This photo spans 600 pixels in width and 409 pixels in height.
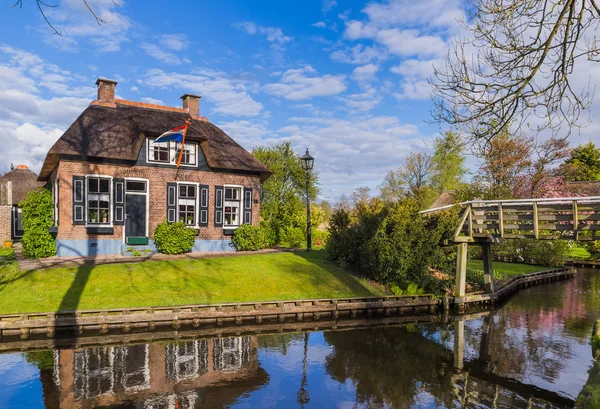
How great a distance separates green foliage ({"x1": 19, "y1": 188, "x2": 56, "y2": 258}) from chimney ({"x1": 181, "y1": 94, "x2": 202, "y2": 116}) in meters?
8.96

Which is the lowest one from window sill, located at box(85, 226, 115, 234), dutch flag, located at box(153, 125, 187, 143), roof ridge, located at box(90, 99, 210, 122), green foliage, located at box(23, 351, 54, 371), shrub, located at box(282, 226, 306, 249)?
green foliage, located at box(23, 351, 54, 371)

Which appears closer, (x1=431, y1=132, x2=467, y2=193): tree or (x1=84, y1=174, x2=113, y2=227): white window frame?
(x1=84, y1=174, x2=113, y2=227): white window frame

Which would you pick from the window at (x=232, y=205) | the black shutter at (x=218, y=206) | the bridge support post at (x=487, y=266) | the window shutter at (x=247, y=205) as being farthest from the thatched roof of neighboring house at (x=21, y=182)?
the bridge support post at (x=487, y=266)

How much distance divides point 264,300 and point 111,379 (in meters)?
6.61

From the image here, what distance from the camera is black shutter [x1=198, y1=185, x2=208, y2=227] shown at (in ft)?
70.6

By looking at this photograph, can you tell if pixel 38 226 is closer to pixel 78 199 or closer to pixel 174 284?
pixel 78 199

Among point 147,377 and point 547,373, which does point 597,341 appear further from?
point 147,377

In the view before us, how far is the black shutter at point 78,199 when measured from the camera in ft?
60.6

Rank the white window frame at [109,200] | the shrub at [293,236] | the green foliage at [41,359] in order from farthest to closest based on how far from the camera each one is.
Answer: the shrub at [293,236] → the white window frame at [109,200] → the green foliage at [41,359]

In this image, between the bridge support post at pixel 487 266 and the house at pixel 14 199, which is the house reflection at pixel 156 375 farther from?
the house at pixel 14 199

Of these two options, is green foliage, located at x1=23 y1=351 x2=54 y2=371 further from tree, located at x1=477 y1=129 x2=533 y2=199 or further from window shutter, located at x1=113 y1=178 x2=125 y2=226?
tree, located at x1=477 y1=129 x2=533 y2=199

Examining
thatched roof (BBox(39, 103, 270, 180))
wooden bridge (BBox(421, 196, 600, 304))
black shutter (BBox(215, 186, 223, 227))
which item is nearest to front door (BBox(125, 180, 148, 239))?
thatched roof (BBox(39, 103, 270, 180))

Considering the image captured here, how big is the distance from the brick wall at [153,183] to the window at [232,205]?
438 millimetres

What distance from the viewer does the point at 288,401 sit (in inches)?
343
